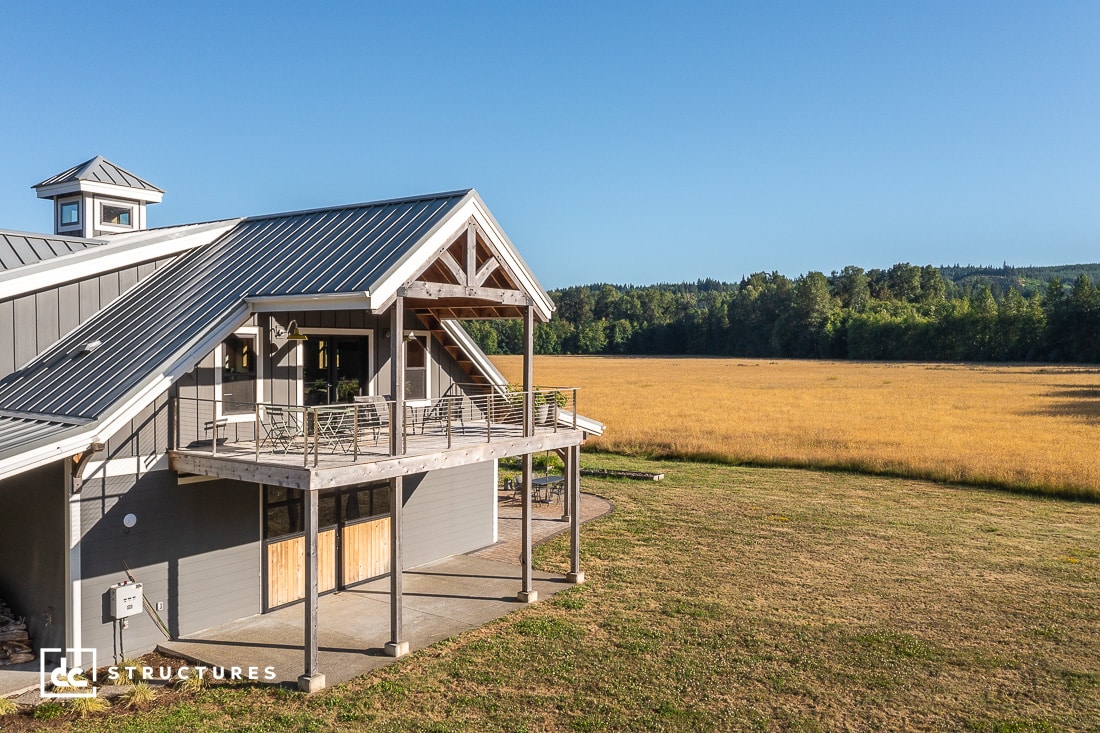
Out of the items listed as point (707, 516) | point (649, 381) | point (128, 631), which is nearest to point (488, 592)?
point (128, 631)

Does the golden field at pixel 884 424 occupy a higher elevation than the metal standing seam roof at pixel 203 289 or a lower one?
lower

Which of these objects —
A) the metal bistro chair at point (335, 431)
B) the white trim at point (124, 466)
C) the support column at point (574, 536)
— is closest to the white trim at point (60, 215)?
the metal bistro chair at point (335, 431)

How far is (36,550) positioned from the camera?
36.3 feet

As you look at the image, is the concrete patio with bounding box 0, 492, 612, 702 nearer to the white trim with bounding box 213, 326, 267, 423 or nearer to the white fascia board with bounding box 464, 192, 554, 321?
the white trim with bounding box 213, 326, 267, 423

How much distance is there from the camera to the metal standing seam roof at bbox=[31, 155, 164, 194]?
1720 centimetres

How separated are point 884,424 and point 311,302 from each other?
32.9 m

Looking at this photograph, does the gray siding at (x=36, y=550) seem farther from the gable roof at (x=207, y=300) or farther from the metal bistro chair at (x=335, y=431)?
the metal bistro chair at (x=335, y=431)

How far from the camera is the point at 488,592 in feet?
47.6

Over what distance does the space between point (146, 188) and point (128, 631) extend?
11072mm

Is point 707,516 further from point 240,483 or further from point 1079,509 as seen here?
point 240,483

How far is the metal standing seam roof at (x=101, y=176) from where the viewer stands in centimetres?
1720

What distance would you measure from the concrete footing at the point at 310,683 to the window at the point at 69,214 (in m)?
12.7

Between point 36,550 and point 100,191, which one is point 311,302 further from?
point 100,191

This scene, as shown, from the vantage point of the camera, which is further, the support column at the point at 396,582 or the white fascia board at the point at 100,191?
the white fascia board at the point at 100,191
